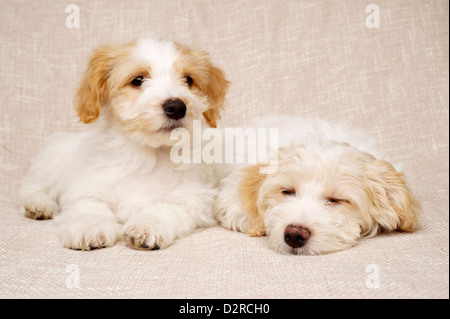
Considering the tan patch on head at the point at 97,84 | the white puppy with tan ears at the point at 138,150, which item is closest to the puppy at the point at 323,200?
the white puppy with tan ears at the point at 138,150

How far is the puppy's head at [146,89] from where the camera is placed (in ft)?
7.54

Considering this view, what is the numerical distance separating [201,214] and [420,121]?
1909 millimetres

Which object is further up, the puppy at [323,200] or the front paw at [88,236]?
the puppy at [323,200]

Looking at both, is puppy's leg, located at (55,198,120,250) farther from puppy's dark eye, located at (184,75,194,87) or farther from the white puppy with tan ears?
puppy's dark eye, located at (184,75,194,87)

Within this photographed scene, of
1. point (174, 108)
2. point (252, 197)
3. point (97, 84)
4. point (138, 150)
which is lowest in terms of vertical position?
point (252, 197)

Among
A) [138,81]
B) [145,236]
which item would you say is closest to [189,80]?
[138,81]

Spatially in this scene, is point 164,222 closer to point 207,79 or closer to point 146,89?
point 146,89

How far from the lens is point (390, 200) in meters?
2.20

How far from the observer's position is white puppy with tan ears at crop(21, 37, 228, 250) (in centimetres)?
228

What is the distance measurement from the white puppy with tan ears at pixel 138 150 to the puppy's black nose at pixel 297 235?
508 millimetres

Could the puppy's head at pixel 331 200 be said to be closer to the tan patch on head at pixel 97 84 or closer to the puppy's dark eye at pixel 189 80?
the puppy's dark eye at pixel 189 80

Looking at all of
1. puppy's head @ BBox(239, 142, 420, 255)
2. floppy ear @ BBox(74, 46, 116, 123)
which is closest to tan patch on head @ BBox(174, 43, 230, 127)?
floppy ear @ BBox(74, 46, 116, 123)

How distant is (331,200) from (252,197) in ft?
1.21

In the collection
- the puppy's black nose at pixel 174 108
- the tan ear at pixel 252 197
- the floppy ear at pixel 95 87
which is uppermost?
the floppy ear at pixel 95 87
